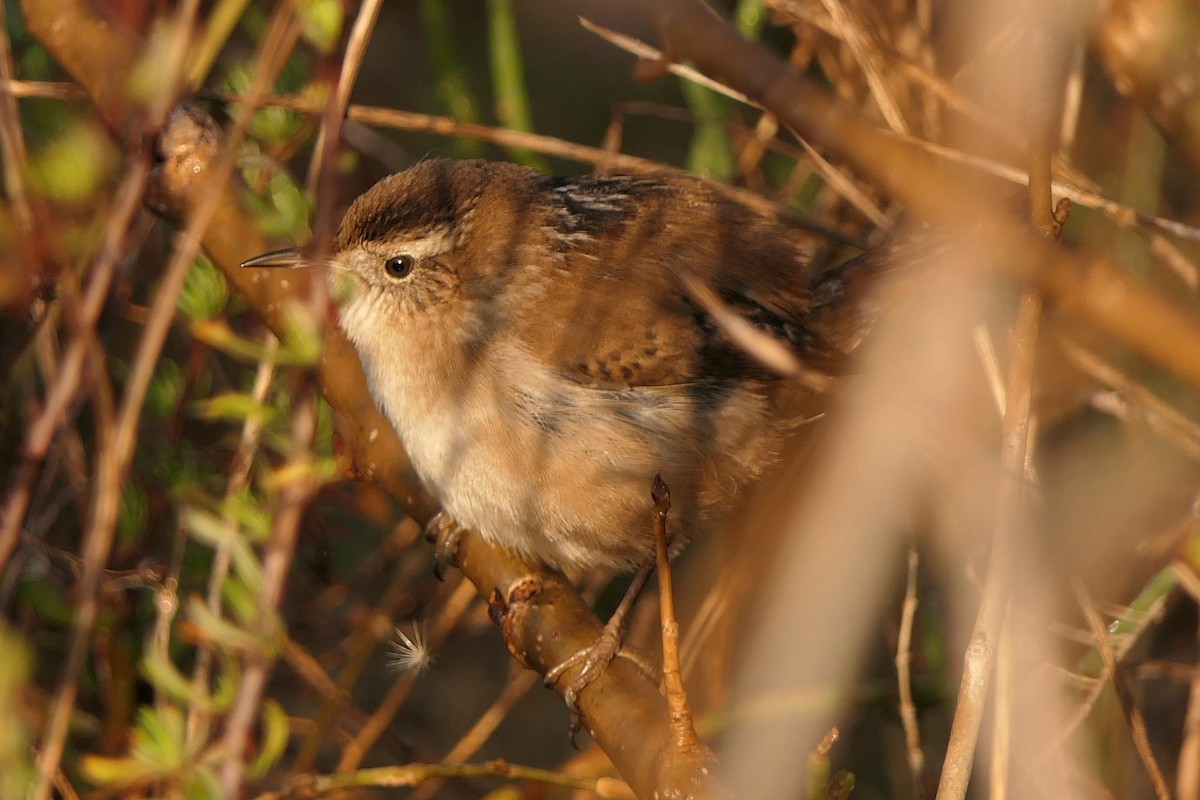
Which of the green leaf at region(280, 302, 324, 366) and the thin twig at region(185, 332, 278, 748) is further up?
the green leaf at region(280, 302, 324, 366)

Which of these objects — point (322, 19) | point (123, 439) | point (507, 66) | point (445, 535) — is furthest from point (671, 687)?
point (507, 66)

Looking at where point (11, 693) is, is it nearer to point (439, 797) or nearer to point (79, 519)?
point (79, 519)

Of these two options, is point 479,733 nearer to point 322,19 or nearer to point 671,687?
point 671,687

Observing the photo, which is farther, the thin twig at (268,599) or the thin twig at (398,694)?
the thin twig at (398,694)

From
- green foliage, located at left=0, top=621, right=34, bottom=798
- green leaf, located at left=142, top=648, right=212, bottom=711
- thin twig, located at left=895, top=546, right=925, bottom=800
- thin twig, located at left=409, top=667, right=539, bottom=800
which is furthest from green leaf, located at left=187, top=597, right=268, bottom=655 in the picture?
thin twig, located at left=895, top=546, right=925, bottom=800

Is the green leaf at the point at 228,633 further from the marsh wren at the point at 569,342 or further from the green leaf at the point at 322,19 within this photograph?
the green leaf at the point at 322,19

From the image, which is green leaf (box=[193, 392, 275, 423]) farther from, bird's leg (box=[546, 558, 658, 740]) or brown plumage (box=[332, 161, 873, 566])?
bird's leg (box=[546, 558, 658, 740])

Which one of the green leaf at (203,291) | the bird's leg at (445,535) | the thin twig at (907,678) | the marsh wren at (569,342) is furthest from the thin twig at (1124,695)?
the green leaf at (203,291)
